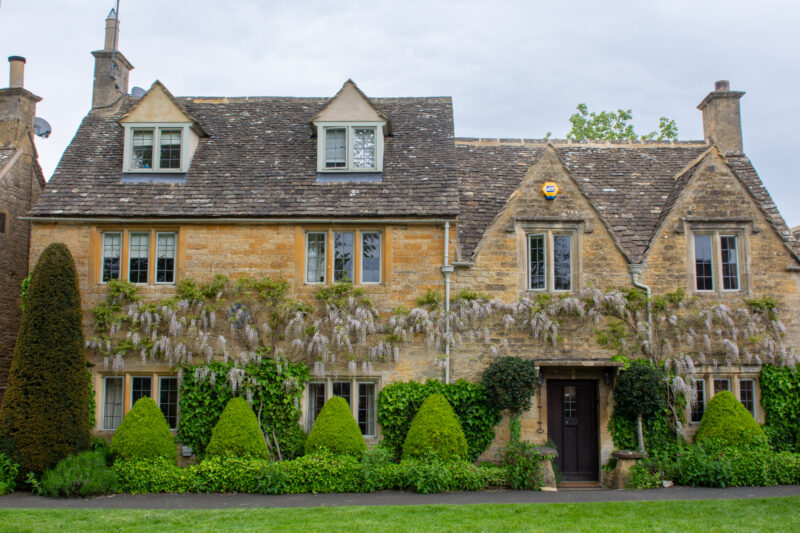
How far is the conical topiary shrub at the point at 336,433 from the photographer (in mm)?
14672

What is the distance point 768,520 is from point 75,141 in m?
19.1

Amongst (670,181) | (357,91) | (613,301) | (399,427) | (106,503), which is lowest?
(106,503)

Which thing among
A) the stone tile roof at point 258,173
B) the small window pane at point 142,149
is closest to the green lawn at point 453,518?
the stone tile roof at point 258,173

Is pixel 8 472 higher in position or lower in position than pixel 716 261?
lower

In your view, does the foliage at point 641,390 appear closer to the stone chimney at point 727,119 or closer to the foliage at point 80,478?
the stone chimney at point 727,119

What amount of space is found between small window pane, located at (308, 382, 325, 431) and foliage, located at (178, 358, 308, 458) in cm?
52

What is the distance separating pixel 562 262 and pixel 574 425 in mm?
4072

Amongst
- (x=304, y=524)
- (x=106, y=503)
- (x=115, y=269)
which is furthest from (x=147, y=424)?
(x=304, y=524)

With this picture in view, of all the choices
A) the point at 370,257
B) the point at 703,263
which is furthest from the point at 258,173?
the point at 703,263

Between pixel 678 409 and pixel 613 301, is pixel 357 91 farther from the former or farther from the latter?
pixel 678 409

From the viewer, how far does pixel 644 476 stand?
14.6 m

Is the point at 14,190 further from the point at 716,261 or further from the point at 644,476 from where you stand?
the point at 716,261

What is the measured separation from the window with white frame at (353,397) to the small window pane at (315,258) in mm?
2608

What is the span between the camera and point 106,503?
12.7 meters
